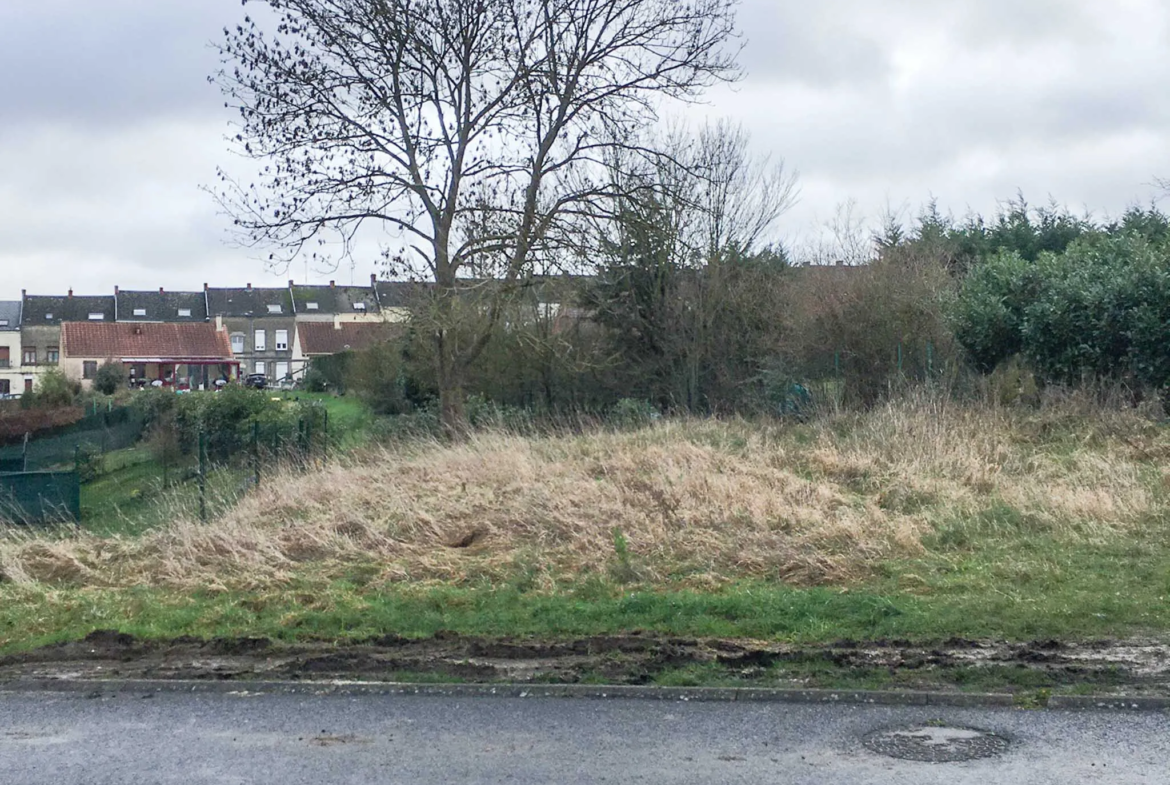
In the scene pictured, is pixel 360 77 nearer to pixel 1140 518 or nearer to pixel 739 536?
pixel 739 536

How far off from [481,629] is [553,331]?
21.1m

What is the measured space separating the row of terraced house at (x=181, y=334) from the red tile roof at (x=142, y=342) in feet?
0.20

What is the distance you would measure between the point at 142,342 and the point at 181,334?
3198 mm

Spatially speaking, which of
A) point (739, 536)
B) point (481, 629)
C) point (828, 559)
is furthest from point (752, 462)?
point (481, 629)

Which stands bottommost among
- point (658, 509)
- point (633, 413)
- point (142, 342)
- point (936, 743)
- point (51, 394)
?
point (936, 743)

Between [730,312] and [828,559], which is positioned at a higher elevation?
[730,312]

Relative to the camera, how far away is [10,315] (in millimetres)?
86062

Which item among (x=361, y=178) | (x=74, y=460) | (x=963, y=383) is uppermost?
(x=361, y=178)

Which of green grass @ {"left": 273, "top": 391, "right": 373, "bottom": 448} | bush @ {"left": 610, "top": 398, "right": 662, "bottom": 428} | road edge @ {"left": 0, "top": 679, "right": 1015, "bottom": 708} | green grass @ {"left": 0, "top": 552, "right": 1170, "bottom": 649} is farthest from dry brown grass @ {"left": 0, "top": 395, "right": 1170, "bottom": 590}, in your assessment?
green grass @ {"left": 273, "top": 391, "right": 373, "bottom": 448}

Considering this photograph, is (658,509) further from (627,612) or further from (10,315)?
(10,315)

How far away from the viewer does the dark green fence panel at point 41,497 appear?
19578mm

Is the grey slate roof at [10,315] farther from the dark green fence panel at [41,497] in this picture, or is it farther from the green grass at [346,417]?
the dark green fence panel at [41,497]

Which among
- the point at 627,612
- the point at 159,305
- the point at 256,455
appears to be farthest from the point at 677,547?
the point at 159,305

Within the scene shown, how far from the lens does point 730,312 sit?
3000 centimetres
